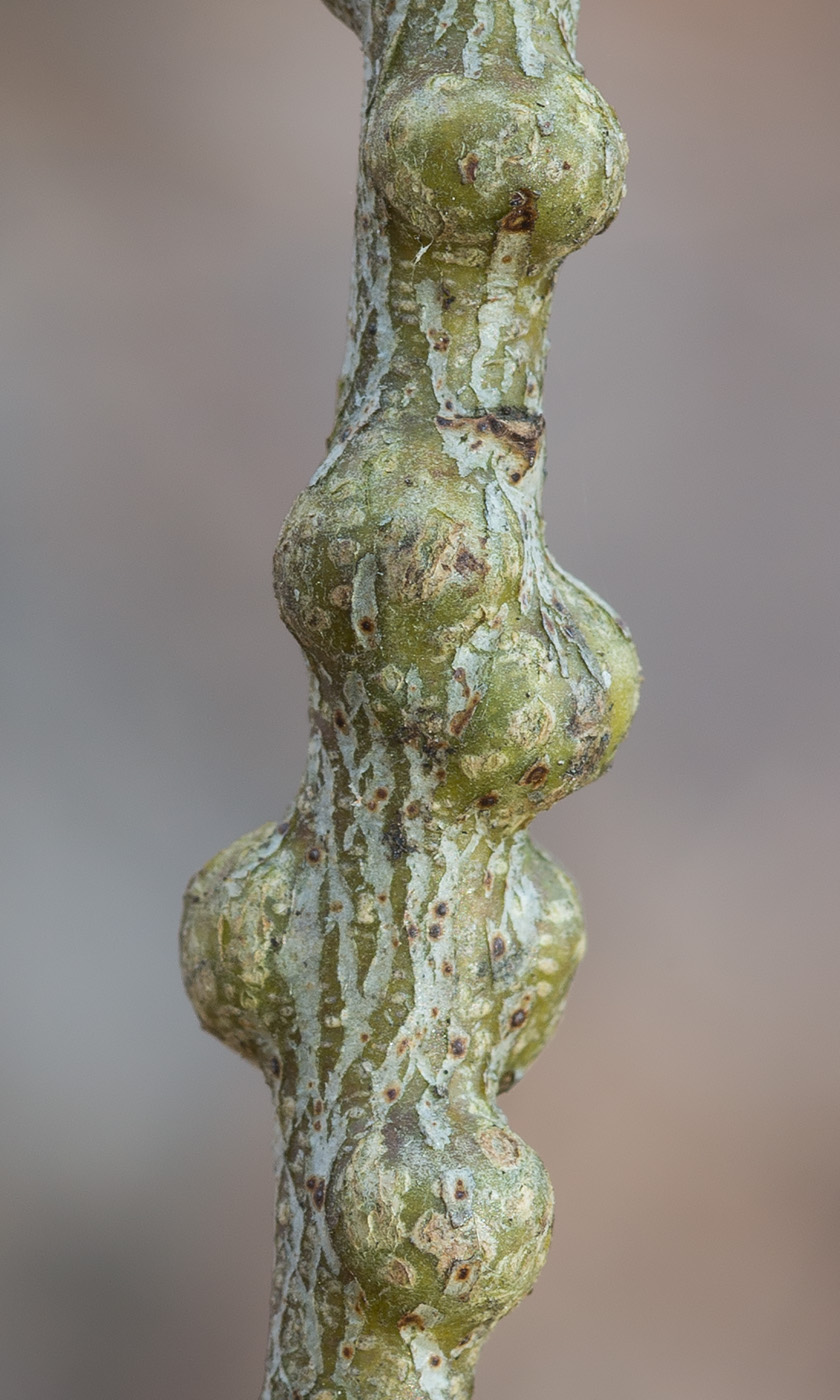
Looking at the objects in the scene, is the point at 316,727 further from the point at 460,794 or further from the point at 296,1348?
the point at 296,1348

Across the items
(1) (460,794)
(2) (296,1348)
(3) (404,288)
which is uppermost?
(3) (404,288)

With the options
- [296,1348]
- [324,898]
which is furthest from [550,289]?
[296,1348]

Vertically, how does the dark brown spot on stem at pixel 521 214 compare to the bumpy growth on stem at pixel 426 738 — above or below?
above

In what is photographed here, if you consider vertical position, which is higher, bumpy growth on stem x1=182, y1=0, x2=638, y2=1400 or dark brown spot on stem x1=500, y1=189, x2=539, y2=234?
dark brown spot on stem x1=500, y1=189, x2=539, y2=234

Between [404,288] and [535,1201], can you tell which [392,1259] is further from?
[404,288]

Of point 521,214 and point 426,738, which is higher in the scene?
point 521,214

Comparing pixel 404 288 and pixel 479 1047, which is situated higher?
pixel 404 288
